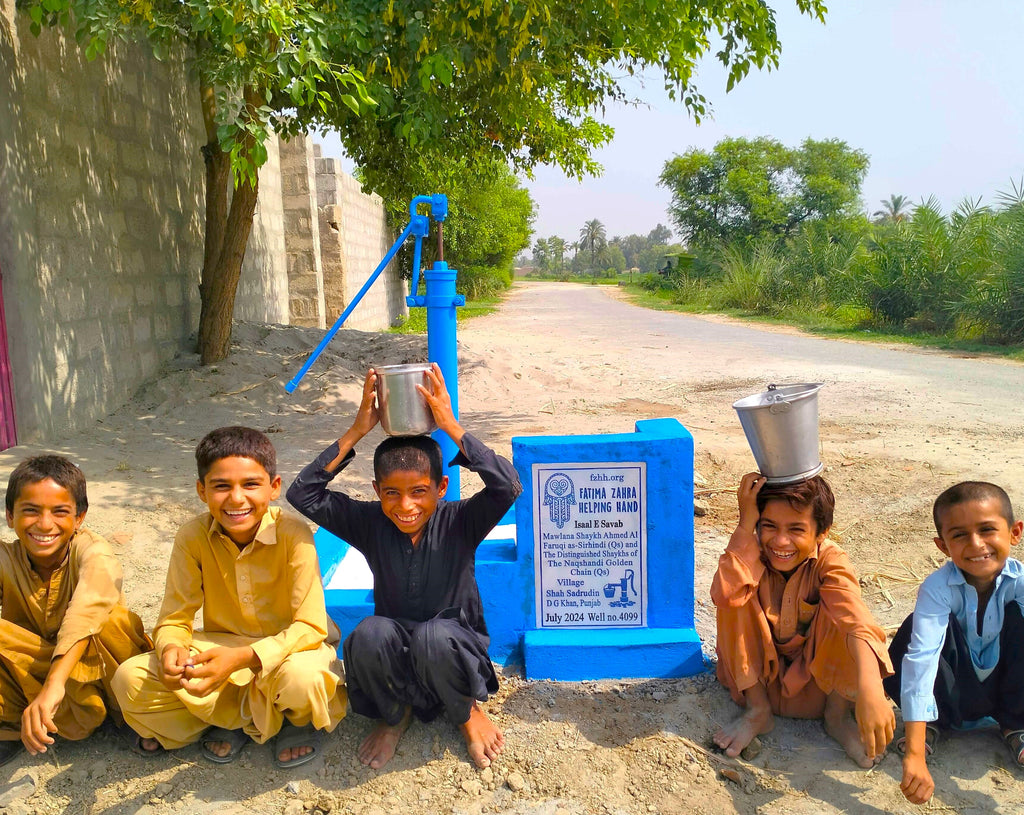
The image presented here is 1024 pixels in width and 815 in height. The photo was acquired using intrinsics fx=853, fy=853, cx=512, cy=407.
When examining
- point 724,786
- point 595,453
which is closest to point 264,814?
point 724,786

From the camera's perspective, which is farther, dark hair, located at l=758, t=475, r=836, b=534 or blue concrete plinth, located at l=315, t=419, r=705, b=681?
blue concrete plinth, located at l=315, t=419, r=705, b=681

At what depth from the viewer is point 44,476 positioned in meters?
2.21

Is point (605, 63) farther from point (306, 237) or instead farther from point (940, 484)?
point (306, 237)

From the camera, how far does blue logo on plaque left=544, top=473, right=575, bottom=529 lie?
8.66 ft

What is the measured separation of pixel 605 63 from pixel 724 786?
5398mm

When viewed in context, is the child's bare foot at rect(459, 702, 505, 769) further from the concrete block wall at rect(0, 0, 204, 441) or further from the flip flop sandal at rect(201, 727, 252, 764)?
the concrete block wall at rect(0, 0, 204, 441)

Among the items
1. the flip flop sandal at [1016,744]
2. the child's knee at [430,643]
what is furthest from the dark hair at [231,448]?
the flip flop sandal at [1016,744]

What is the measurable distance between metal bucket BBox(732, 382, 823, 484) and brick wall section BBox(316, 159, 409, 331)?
1031cm

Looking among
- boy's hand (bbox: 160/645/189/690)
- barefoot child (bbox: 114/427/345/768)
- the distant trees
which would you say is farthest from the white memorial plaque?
the distant trees

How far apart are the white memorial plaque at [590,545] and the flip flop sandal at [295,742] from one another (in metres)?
→ 0.78

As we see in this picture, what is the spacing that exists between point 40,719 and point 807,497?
6.41 feet

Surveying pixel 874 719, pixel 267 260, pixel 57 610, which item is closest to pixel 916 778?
pixel 874 719

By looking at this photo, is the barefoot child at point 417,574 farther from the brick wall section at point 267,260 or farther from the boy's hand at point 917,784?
the brick wall section at point 267,260

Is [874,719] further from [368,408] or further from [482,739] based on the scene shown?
[368,408]
